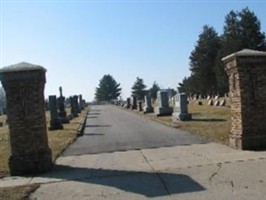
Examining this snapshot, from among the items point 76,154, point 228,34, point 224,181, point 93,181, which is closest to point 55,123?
point 76,154

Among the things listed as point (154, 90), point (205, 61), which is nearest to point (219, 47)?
point (205, 61)

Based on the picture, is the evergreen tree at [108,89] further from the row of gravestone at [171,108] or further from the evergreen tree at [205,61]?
the row of gravestone at [171,108]

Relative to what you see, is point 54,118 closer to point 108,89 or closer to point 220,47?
point 220,47

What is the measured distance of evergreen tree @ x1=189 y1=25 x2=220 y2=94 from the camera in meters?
83.1

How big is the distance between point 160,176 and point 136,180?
489 mm

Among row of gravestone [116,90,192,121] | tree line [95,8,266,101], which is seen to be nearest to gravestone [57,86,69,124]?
row of gravestone [116,90,192,121]

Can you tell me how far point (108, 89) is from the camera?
152 m

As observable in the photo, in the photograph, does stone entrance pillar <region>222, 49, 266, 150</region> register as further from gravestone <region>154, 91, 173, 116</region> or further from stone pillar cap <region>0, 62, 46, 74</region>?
gravestone <region>154, 91, 173, 116</region>

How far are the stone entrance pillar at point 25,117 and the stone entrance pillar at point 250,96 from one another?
4.90 metres

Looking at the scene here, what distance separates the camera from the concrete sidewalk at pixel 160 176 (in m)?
8.04

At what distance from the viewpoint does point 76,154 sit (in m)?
13.8

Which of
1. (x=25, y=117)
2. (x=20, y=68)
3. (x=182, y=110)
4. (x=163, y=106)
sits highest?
(x=20, y=68)

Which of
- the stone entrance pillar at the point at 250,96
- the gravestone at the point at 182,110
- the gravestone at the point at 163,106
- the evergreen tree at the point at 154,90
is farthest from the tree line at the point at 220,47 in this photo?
the stone entrance pillar at the point at 250,96

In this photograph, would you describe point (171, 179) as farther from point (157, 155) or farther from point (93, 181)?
point (157, 155)
